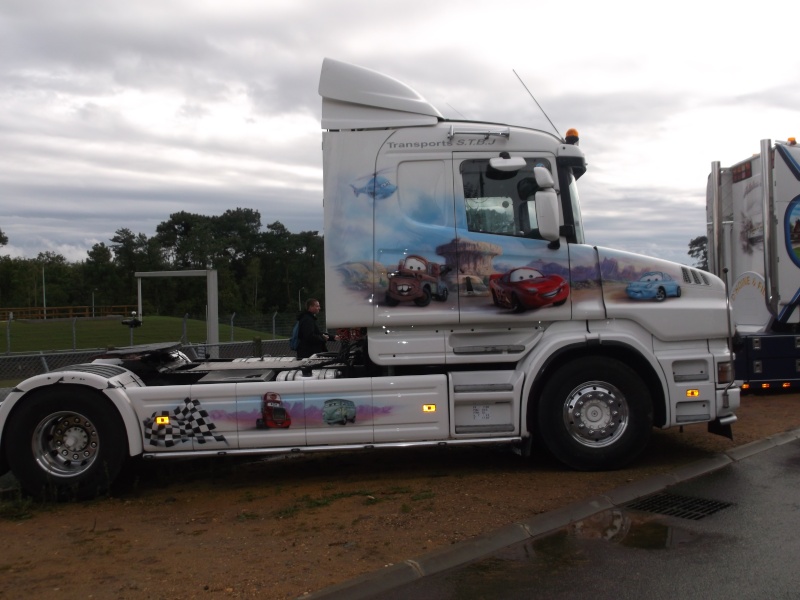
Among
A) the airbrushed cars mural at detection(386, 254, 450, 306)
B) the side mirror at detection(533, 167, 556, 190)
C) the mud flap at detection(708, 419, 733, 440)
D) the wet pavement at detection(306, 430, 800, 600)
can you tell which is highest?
the side mirror at detection(533, 167, 556, 190)

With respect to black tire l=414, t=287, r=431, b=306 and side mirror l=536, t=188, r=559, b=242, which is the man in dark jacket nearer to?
black tire l=414, t=287, r=431, b=306

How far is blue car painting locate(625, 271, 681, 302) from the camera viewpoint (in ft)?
24.1

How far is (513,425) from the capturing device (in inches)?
286

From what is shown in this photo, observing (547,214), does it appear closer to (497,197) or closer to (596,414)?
(497,197)

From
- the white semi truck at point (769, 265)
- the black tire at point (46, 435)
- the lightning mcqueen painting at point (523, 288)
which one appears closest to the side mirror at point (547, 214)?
the lightning mcqueen painting at point (523, 288)

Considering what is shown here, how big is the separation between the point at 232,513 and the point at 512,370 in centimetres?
290

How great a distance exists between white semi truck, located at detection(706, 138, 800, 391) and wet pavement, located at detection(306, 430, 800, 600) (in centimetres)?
460

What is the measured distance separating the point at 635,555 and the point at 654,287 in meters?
3.00

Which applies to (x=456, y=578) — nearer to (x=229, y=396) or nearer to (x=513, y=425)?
(x=513, y=425)

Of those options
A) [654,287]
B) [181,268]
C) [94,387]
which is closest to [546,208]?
[654,287]

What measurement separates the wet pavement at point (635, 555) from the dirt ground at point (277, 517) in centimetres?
24

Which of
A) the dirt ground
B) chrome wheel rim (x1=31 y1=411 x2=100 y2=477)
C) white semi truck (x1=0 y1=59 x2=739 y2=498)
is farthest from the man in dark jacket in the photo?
chrome wheel rim (x1=31 y1=411 x2=100 y2=477)

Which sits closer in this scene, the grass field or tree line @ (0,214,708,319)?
the grass field

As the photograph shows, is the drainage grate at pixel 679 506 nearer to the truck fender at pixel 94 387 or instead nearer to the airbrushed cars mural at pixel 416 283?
the airbrushed cars mural at pixel 416 283
